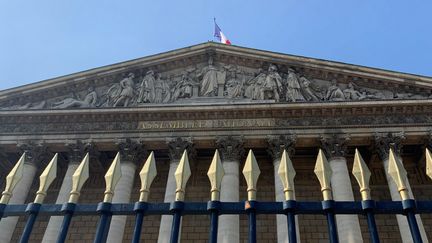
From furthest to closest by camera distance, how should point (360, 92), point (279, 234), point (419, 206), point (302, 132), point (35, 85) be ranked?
point (35, 85), point (360, 92), point (302, 132), point (279, 234), point (419, 206)

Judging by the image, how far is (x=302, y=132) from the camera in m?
15.9

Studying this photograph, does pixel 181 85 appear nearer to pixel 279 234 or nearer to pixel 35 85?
pixel 35 85

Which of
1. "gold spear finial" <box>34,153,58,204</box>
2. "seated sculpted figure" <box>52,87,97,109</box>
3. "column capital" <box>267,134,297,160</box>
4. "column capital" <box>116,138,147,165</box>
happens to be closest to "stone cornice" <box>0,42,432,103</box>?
"seated sculpted figure" <box>52,87,97,109</box>

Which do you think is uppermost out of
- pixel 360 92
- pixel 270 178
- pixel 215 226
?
pixel 360 92

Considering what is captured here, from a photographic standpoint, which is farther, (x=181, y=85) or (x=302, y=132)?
(x=181, y=85)

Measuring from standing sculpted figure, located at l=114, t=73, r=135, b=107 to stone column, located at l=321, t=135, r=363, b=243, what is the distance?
824cm

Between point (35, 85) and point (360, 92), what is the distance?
14.2m

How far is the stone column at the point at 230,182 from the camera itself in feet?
43.4

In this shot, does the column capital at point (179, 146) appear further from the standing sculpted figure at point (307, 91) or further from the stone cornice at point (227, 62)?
the standing sculpted figure at point (307, 91)

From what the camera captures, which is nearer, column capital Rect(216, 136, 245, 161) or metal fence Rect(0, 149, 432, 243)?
metal fence Rect(0, 149, 432, 243)

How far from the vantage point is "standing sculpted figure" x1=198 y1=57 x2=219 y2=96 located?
700 inches

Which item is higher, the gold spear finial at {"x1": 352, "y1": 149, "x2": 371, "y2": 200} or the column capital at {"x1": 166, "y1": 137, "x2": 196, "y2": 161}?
the column capital at {"x1": 166, "y1": 137, "x2": 196, "y2": 161}

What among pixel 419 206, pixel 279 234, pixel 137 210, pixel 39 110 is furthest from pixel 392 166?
pixel 39 110

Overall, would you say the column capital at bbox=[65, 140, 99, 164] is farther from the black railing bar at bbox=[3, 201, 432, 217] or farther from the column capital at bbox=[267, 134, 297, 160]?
the black railing bar at bbox=[3, 201, 432, 217]
